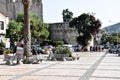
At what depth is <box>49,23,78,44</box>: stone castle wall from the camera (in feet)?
361

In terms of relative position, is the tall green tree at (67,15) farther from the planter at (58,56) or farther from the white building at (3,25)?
the planter at (58,56)

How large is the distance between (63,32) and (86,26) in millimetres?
27297

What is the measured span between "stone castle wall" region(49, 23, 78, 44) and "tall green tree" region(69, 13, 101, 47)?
76.3 feet

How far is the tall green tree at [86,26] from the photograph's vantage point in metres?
83.3

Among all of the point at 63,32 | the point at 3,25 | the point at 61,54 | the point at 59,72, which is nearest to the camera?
the point at 59,72

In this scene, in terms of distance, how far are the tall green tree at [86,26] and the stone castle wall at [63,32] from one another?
23247 millimetres

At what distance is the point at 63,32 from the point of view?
366ft

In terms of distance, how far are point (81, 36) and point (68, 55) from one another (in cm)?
4863

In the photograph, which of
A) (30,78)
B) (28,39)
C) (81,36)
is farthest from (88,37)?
(30,78)

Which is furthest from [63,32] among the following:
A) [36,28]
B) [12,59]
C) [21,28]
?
[12,59]

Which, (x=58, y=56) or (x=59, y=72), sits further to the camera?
(x=58, y=56)

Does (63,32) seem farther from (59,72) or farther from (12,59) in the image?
(59,72)

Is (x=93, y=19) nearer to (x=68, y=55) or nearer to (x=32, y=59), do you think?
(x=68, y=55)

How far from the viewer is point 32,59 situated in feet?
96.2
